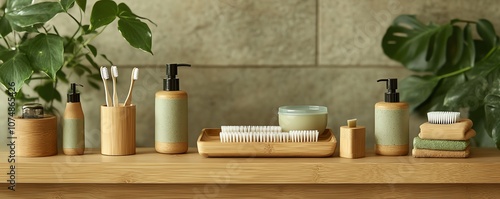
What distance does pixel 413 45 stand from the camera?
1642 mm

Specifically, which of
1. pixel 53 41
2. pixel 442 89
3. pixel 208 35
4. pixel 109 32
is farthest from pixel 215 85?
pixel 442 89

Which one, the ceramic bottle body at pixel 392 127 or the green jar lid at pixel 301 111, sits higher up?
the green jar lid at pixel 301 111

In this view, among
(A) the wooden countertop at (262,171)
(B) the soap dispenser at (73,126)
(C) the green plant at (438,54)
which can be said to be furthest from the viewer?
(C) the green plant at (438,54)

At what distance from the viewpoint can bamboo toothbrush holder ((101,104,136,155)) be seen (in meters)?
1.41

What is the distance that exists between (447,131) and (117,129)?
676 mm

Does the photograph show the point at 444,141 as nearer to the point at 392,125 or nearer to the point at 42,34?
the point at 392,125

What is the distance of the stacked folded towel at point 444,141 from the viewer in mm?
1349

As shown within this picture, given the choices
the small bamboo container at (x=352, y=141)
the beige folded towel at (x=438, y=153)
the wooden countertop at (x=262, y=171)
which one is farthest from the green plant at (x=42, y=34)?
the beige folded towel at (x=438, y=153)

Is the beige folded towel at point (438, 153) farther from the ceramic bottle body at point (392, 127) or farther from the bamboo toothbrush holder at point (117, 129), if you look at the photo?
the bamboo toothbrush holder at point (117, 129)

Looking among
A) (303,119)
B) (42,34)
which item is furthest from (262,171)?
(42,34)

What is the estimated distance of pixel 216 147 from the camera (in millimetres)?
1375

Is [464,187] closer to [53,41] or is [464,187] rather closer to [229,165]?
[229,165]

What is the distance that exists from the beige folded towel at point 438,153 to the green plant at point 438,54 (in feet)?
0.74

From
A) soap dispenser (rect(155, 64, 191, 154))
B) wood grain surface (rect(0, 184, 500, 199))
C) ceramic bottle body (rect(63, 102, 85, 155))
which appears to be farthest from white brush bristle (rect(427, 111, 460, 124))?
ceramic bottle body (rect(63, 102, 85, 155))
